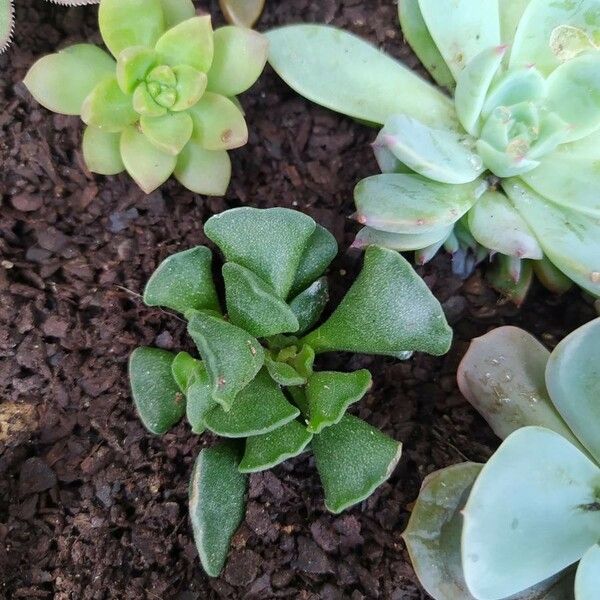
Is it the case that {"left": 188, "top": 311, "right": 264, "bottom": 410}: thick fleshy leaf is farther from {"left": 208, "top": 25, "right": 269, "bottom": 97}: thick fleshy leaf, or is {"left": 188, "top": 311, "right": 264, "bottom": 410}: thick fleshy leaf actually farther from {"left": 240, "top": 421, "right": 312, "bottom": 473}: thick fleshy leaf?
{"left": 208, "top": 25, "right": 269, "bottom": 97}: thick fleshy leaf

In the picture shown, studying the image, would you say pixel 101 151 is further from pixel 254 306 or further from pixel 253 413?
pixel 253 413

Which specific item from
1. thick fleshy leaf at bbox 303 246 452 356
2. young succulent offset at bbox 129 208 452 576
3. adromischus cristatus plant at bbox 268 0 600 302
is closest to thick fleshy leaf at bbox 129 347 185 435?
young succulent offset at bbox 129 208 452 576

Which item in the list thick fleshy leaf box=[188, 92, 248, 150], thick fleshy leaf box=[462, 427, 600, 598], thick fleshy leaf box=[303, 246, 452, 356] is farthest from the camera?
thick fleshy leaf box=[188, 92, 248, 150]

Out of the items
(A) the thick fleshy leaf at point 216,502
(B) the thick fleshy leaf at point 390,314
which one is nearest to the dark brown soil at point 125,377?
(A) the thick fleshy leaf at point 216,502

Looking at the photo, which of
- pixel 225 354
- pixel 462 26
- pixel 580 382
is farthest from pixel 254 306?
pixel 462 26

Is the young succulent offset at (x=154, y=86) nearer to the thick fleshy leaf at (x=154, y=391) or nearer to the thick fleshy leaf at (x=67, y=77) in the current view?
the thick fleshy leaf at (x=67, y=77)

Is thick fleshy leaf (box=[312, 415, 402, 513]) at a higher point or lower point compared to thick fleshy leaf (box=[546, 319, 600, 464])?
lower

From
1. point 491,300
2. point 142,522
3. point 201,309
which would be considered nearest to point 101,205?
point 201,309
